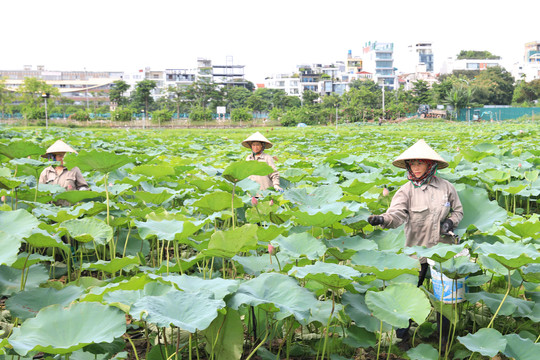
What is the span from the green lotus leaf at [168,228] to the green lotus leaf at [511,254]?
45.6 inches

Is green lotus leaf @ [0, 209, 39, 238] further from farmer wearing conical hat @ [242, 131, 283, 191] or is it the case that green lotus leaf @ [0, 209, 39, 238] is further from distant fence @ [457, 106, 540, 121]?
distant fence @ [457, 106, 540, 121]

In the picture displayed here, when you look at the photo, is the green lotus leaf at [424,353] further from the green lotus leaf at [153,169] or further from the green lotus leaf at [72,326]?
the green lotus leaf at [153,169]

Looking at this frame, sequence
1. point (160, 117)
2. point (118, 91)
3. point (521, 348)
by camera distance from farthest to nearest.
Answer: point (118, 91) < point (160, 117) < point (521, 348)

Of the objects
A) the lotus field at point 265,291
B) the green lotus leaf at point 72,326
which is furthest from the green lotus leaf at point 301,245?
the green lotus leaf at point 72,326

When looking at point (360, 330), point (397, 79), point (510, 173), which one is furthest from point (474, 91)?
point (360, 330)

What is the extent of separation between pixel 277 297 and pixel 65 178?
2.97 meters

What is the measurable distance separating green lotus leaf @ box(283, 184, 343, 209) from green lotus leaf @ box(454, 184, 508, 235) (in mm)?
656

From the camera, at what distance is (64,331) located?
160 centimetres

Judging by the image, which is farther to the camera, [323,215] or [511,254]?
[323,215]

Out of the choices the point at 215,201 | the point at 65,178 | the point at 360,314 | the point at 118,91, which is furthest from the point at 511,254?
the point at 118,91

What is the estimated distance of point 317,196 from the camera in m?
2.85

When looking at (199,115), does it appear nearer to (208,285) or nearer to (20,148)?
(20,148)

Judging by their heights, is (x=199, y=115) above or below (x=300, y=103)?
below

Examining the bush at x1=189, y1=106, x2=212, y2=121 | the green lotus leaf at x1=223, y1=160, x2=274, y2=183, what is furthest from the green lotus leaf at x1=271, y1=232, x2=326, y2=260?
the bush at x1=189, y1=106, x2=212, y2=121
